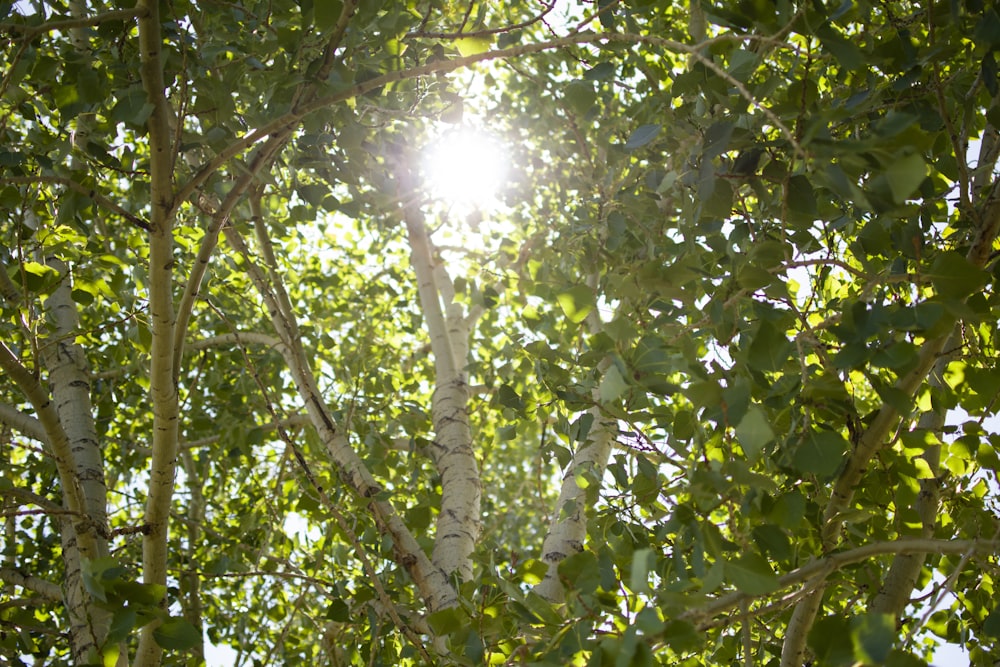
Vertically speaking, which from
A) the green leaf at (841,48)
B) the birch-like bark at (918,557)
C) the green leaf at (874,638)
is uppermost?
the green leaf at (841,48)

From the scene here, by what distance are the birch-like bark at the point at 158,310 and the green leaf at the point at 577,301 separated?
815 mm

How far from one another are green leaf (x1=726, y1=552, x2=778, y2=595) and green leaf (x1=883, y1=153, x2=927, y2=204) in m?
0.57

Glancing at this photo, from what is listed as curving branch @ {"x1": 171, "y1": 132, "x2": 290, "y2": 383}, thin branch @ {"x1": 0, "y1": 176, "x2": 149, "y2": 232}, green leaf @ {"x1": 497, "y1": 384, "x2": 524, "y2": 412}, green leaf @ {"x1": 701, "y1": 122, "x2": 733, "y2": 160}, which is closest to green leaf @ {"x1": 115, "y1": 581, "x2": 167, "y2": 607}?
curving branch @ {"x1": 171, "y1": 132, "x2": 290, "y2": 383}

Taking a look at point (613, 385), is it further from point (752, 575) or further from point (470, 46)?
point (470, 46)

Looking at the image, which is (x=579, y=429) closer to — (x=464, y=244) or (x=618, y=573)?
(x=618, y=573)

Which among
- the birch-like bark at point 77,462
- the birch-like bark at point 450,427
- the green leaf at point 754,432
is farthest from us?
the birch-like bark at point 450,427

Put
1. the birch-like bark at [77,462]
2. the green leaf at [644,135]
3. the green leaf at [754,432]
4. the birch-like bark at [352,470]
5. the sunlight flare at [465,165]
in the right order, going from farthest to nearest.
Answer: the sunlight flare at [465,165] < the birch-like bark at [352,470] < the birch-like bark at [77,462] < the green leaf at [644,135] < the green leaf at [754,432]

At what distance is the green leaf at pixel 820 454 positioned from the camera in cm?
122

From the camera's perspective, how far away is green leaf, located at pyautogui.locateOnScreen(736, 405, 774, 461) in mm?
1092

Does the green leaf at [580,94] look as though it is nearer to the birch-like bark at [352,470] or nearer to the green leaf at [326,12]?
the green leaf at [326,12]

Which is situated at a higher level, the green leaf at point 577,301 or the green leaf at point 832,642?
the green leaf at point 577,301

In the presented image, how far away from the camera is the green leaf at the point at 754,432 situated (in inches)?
43.0

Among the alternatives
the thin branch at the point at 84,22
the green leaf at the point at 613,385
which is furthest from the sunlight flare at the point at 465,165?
the green leaf at the point at 613,385

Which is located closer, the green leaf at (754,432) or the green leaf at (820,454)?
the green leaf at (754,432)
